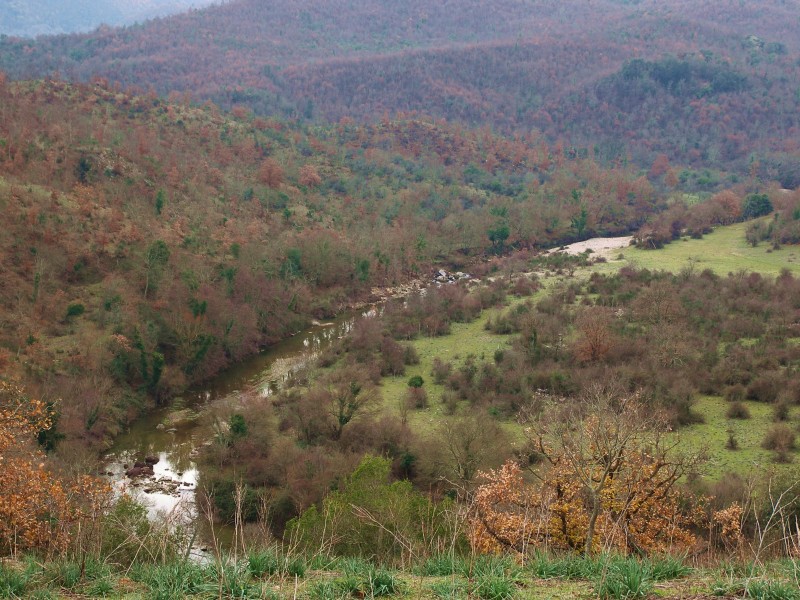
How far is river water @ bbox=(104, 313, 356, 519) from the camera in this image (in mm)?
30594

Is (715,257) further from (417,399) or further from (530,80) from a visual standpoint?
(530,80)

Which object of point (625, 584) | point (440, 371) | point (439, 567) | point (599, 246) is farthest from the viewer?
point (599, 246)

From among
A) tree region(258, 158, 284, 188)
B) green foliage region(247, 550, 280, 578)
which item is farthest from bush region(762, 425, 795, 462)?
tree region(258, 158, 284, 188)

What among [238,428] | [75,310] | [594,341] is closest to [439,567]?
[238,428]

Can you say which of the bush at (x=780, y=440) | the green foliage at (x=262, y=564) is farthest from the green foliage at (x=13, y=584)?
the bush at (x=780, y=440)

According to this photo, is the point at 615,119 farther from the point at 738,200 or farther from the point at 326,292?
the point at 326,292

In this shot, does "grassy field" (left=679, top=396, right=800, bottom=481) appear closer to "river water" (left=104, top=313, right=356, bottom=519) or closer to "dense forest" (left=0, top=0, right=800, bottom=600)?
"dense forest" (left=0, top=0, right=800, bottom=600)

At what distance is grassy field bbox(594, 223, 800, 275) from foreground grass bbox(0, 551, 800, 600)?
5709cm

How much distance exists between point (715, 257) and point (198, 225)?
167 feet

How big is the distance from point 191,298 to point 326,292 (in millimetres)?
17787

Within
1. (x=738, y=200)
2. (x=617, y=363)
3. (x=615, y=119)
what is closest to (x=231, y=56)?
(x=615, y=119)

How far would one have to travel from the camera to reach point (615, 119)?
154 metres

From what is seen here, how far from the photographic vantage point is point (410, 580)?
9.80 meters

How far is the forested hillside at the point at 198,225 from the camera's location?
133 ft
